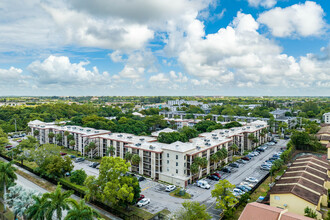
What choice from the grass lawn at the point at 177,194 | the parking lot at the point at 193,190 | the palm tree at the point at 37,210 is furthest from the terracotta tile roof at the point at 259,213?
the palm tree at the point at 37,210

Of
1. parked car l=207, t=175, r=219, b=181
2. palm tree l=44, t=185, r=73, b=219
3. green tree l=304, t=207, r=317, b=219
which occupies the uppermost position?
palm tree l=44, t=185, r=73, b=219

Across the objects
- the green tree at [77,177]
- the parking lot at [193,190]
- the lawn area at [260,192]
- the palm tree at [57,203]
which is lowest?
the parking lot at [193,190]

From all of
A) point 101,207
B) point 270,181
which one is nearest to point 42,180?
point 101,207

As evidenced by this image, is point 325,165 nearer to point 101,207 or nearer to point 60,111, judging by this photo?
point 101,207

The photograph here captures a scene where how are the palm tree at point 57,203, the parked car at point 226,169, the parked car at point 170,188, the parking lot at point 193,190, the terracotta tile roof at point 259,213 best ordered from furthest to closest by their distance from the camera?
1. the parked car at point 226,169
2. the parked car at point 170,188
3. the parking lot at point 193,190
4. the palm tree at point 57,203
5. the terracotta tile roof at point 259,213

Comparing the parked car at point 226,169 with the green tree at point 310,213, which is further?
the parked car at point 226,169

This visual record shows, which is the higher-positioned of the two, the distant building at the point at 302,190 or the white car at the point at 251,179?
the distant building at the point at 302,190

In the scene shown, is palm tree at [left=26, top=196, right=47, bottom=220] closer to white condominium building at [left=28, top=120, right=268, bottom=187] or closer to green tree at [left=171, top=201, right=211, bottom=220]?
green tree at [left=171, top=201, right=211, bottom=220]

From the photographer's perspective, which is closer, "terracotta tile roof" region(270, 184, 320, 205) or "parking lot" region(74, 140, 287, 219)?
"terracotta tile roof" region(270, 184, 320, 205)

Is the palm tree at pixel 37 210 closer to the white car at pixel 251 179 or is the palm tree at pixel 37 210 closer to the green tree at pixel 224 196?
the green tree at pixel 224 196

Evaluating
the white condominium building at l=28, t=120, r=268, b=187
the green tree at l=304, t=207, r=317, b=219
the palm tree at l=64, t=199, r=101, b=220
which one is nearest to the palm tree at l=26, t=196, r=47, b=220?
the palm tree at l=64, t=199, r=101, b=220
